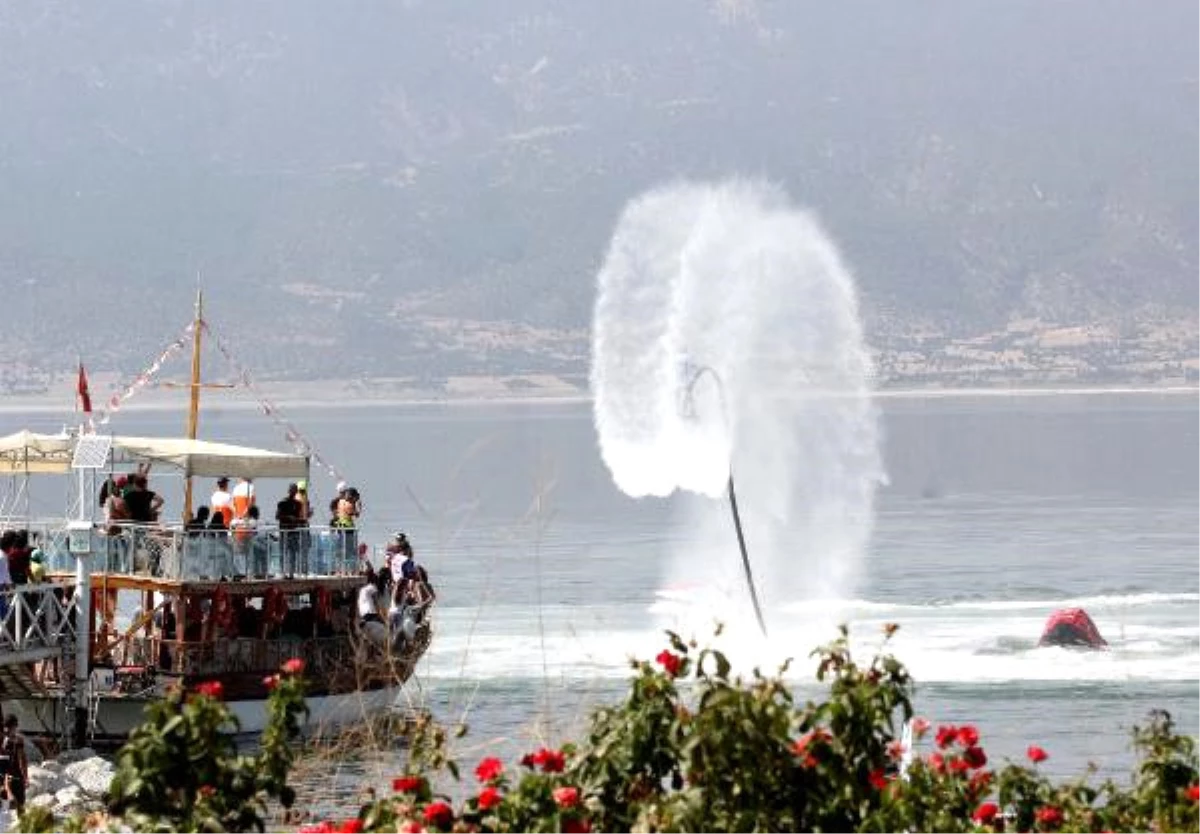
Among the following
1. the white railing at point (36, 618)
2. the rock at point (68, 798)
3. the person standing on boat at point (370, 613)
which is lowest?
the rock at point (68, 798)

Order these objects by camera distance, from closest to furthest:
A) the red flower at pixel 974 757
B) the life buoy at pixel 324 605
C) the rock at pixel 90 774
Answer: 1. the red flower at pixel 974 757
2. the rock at pixel 90 774
3. the life buoy at pixel 324 605

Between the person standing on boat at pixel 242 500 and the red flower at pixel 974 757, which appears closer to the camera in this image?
the red flower at pixel 974 757

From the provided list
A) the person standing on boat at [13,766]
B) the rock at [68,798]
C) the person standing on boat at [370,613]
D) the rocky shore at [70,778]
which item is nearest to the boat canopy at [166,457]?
the person standing on boat at [370,613]

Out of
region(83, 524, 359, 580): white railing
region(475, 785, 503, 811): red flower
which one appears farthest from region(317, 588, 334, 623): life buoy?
region(475, 785, 503, 811): red flower

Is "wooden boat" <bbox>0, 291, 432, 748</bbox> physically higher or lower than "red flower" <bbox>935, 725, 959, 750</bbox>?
higher

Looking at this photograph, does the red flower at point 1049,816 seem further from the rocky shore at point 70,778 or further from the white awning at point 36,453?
the white awning at point 36,453

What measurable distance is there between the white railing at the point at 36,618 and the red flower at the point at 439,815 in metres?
21.8

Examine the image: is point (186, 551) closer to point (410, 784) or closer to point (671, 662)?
point (410, 784)

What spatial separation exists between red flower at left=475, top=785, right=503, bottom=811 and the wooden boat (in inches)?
880

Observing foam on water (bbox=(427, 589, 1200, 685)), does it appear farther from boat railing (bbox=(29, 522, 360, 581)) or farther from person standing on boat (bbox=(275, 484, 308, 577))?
boat railing (bbox=(29, 522, 360, 581))

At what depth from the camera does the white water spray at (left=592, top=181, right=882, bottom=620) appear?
52.6m

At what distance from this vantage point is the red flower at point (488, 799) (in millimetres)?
12711

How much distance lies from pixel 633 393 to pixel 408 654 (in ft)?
45.7

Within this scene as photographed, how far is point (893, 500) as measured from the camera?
11744cm
